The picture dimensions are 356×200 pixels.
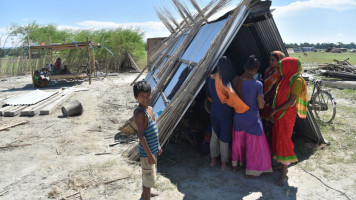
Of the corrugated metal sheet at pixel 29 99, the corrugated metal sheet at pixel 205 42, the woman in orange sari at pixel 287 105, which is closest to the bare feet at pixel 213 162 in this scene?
the woman in orange sari at pixel 287 105

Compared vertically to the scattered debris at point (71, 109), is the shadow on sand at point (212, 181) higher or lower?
lower

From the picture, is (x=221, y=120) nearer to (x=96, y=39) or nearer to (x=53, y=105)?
(x=53, y=105)

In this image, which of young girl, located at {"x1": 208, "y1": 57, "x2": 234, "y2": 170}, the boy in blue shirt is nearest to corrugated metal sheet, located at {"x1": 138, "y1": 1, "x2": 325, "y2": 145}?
young girl, located at {"x1": 208, "y1": 57, "x2": 234, "y2": 170}

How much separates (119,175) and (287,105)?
2327 mm

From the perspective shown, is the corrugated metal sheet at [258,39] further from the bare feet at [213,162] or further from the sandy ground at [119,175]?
the bare feet at [213,162]

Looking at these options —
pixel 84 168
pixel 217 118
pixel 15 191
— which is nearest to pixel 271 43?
pixel 217 118

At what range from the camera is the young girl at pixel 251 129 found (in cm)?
313

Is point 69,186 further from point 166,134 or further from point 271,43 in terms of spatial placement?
point 271,43

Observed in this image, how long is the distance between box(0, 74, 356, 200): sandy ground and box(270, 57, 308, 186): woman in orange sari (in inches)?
14.1

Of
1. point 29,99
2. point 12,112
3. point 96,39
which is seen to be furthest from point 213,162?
point 96,39

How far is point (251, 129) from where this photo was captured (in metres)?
3.28

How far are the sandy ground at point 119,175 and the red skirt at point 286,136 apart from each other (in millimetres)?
312

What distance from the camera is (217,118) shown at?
3.52 meters

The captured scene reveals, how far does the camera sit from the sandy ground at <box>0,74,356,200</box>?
10.0 feet
